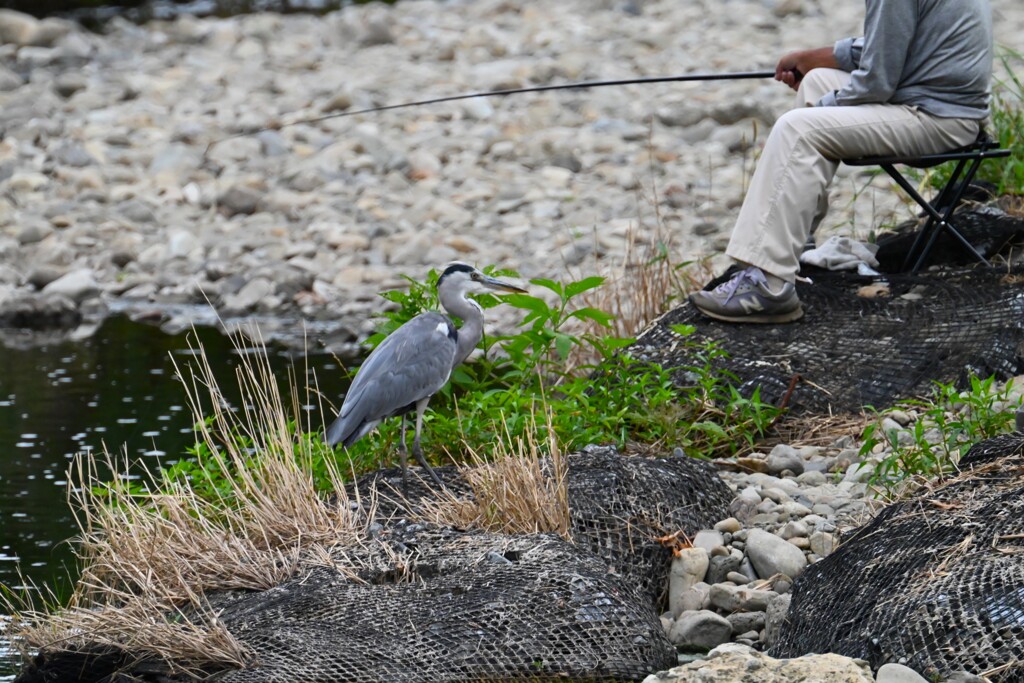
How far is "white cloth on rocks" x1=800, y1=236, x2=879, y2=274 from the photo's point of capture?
245 inches

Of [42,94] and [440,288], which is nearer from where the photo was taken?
[440,288]

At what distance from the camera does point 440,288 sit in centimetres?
500

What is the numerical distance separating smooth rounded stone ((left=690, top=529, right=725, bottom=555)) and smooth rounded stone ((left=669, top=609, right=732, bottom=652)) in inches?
13.4

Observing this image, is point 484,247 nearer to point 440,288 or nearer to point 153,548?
point 440,288

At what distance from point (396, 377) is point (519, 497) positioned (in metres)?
0.60

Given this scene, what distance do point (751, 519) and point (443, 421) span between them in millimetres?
1168

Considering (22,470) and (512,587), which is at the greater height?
(512,587)

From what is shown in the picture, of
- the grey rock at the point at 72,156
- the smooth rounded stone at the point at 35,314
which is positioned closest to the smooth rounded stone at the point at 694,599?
the smooth rounded stone at the point at 35,314

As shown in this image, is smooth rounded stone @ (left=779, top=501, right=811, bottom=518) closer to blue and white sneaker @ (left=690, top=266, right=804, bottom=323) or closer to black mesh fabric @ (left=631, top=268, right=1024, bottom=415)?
black mesh fabric @ (left=631, top=268, right=1024, bottom=415)

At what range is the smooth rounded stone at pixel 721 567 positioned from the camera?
14.8 feet

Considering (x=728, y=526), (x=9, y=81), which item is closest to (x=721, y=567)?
(x=728, y=526)

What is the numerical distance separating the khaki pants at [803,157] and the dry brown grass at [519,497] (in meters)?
1.53

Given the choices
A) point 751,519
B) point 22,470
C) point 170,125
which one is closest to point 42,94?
point 170,125

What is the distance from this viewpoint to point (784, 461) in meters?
5.17
